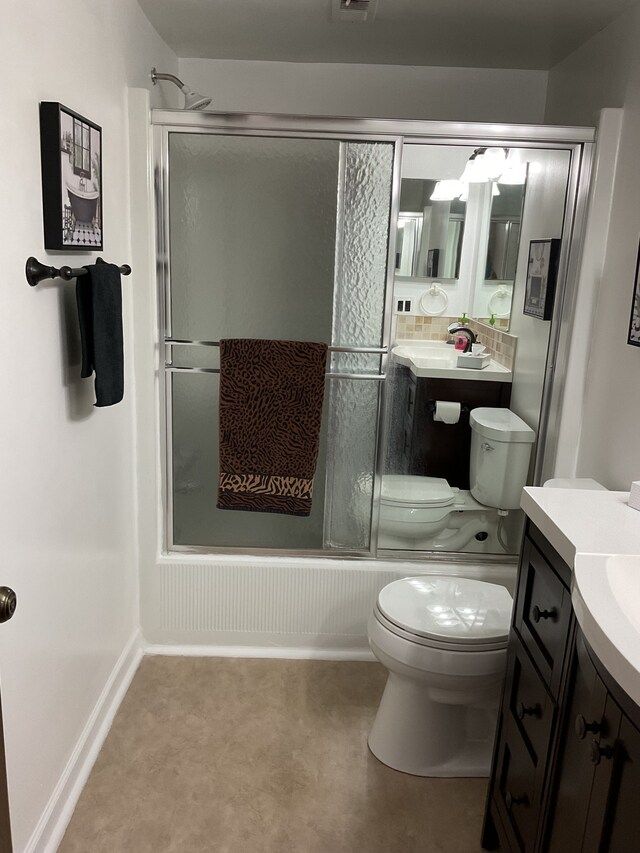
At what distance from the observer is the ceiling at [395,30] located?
2.15 metres

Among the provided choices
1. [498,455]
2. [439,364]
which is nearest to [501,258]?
[439,364]

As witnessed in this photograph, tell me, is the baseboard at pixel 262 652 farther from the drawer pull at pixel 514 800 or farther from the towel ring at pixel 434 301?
the towel ring at pixel 434 301

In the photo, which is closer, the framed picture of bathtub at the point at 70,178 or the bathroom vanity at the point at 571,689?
the bathroom vanity at the point at 571,689

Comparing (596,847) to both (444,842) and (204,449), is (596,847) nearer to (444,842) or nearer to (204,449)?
(444,842)

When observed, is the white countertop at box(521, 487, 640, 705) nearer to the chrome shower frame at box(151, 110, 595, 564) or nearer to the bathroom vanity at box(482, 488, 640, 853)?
the bathroom vanity at box(482, 488, 640, 853)

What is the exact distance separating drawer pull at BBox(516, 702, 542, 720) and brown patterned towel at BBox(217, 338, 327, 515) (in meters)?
1.10

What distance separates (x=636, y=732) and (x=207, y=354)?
1855 mm

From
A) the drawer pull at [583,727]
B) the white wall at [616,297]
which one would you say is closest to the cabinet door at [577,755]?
the drawer pull at [583,727]

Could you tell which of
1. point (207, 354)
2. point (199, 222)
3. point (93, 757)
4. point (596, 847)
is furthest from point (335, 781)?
point (199, 222)

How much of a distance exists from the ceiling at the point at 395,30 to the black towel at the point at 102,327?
103 cm

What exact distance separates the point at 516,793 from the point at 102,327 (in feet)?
4.88

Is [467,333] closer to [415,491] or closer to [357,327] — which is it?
[357,327]

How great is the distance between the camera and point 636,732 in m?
1.00

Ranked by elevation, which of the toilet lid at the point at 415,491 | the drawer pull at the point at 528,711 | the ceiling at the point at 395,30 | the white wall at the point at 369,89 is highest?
the ceiling at the point at 395,30
